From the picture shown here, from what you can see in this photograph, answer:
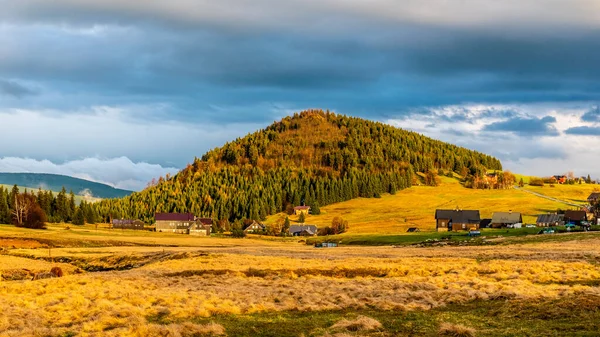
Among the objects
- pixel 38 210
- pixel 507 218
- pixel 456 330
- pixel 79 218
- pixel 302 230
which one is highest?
pixel 38 210

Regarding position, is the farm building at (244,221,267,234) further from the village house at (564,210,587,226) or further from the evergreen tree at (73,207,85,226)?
the village house at (564,210,587,226)

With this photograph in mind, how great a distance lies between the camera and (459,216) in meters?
162

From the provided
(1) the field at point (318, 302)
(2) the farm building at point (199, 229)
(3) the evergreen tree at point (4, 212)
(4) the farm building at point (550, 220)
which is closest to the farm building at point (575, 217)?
(4) the farm building at point (550, 220)

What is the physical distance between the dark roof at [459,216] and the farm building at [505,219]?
748 centimetres

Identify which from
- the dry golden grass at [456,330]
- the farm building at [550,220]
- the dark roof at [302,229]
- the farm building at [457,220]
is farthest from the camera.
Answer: the dark roof at [302,229]

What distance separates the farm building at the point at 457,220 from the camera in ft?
529

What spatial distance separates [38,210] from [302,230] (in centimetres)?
7370

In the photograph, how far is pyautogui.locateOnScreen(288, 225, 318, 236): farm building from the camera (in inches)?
6901

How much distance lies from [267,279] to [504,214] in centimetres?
13737

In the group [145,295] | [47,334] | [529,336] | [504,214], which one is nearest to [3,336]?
[47,334]

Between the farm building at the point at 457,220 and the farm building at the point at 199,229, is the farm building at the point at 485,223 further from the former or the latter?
the farm building at the point at 199,229

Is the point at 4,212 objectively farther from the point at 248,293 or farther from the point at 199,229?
the point at 248,293

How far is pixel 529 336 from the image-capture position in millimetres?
20578

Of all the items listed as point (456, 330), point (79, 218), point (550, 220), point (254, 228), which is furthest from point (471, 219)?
point (456, 330)
